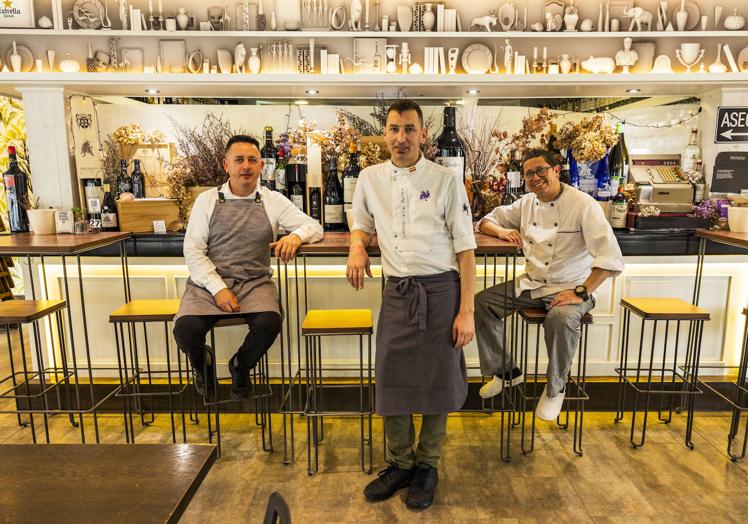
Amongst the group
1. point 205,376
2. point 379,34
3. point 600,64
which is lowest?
point 205,376

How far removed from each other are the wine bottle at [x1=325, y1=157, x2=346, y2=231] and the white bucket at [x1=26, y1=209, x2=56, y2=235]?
1667 mm

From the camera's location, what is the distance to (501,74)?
3.42m

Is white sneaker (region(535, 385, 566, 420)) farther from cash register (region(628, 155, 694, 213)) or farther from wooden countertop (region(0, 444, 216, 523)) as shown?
wooden countertop (region(0, 444, 216, 523))

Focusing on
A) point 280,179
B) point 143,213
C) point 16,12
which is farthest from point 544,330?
point 16,12

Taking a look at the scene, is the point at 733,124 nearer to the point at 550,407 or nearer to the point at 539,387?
the point at 539,387

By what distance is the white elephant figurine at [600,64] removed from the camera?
3.51 metres

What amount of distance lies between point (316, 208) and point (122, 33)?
1737mm

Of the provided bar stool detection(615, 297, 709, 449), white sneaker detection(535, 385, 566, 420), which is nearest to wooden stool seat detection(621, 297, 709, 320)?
bar stool detection(615, 297, 709, 449)

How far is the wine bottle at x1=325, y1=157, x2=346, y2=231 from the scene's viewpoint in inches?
128

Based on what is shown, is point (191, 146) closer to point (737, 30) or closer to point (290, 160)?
point (290, 160)

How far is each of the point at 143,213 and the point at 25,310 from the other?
34.2 inches

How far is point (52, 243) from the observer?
254cm

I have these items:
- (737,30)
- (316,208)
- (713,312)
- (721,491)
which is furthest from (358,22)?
(721,491)

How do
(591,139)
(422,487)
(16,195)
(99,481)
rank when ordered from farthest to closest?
(16,195)
(591,139)
(422,487)
(99,481)
